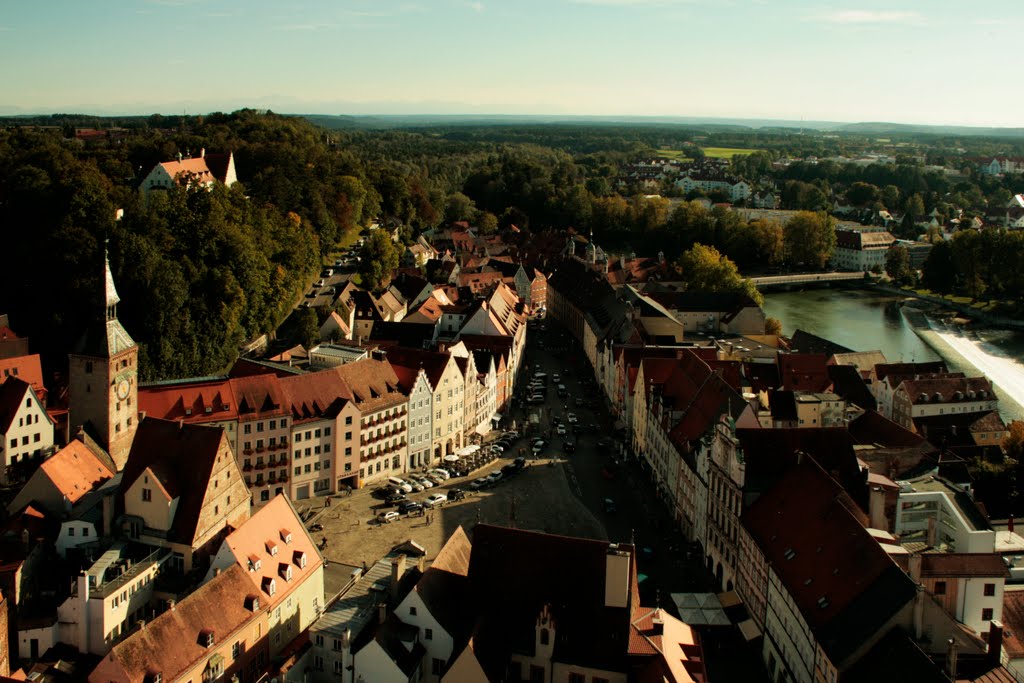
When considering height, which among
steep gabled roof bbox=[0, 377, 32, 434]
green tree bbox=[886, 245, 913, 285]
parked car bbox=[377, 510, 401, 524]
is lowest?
parked car bbox=[377, 510, 401, 524]

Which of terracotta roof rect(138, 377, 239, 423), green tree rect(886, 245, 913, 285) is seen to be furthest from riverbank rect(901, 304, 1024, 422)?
terracotta roof rect(138, 377, 239, 423)

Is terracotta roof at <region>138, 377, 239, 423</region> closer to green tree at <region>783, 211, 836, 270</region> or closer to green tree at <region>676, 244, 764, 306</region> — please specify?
green tree at <region>676, 244, 764, 306</region>

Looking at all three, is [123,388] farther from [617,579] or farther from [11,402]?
[617,579]

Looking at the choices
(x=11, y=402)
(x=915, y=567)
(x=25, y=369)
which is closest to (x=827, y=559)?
(x=915, y=567)

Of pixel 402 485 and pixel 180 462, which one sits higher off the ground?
pixel 180 462

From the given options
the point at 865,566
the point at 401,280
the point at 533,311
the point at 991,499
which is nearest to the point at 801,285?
the point at 533,311

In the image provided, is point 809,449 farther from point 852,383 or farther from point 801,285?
point 801,285
